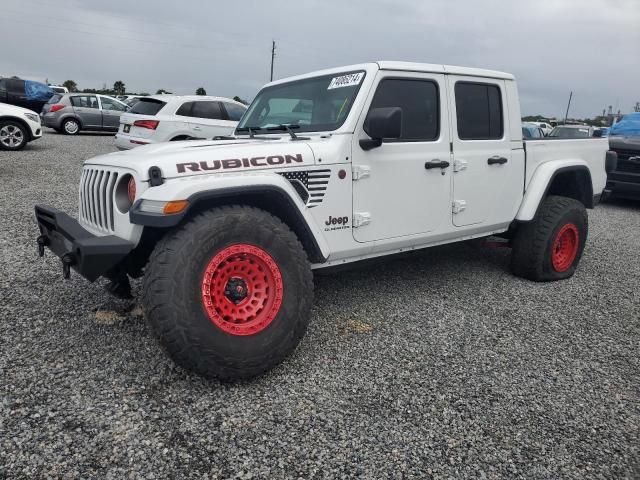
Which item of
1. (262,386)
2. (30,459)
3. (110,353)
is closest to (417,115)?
(262,386)

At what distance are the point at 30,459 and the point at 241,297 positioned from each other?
1.23 metres

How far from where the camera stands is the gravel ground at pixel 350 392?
7.41ft

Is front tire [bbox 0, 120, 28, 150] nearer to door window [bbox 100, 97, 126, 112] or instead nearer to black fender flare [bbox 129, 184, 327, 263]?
door window [bbox 100, 97, 126, 112]

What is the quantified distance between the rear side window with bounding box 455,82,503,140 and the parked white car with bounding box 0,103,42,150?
1122 centimetres

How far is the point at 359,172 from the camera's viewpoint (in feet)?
11.1

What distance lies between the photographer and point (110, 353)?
3.10 m

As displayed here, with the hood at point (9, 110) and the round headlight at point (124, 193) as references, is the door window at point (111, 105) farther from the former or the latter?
the round headlight at point (124, 193)

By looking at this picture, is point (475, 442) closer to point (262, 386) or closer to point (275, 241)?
point (262, 386)

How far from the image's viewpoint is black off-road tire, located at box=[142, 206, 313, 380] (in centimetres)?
257

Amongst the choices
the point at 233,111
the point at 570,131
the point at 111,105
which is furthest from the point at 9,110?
A: the point at 570,131

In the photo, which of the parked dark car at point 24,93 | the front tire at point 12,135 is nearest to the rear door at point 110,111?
the parked dark car at point 24,93

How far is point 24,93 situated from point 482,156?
19.8m

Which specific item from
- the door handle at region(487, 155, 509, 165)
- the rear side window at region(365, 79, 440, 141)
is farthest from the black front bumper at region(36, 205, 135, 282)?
the door handle at region(487, 155, 509, 165)

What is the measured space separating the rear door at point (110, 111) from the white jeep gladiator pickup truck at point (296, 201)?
15.2 meters
